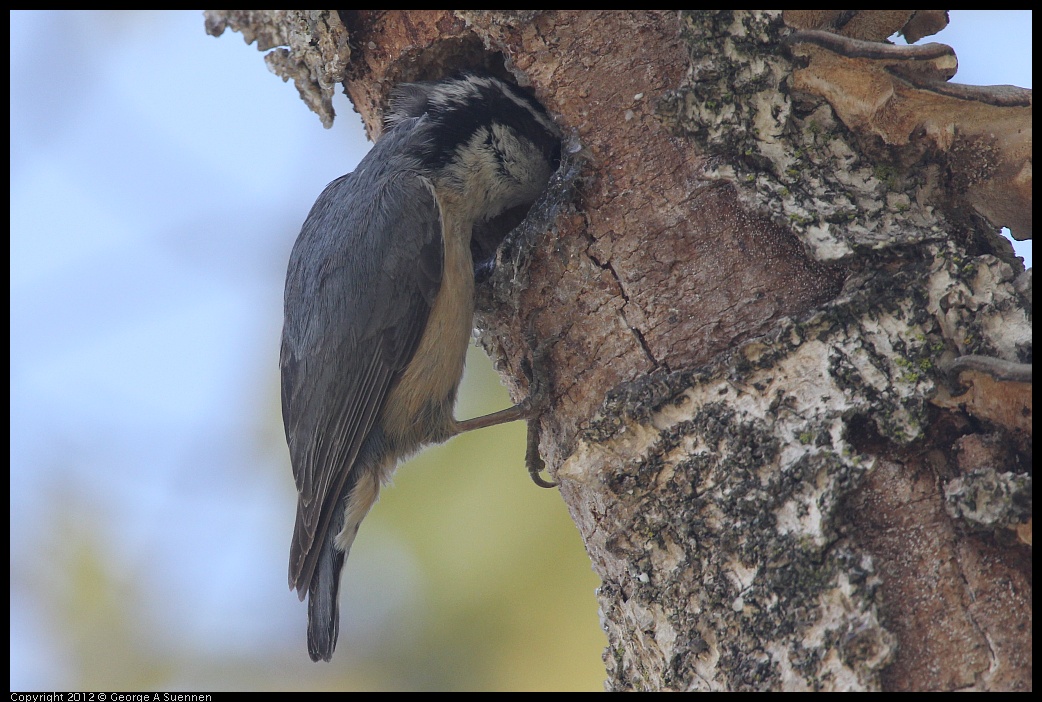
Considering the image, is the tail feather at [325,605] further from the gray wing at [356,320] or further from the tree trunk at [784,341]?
the tree trunk at [784,341]

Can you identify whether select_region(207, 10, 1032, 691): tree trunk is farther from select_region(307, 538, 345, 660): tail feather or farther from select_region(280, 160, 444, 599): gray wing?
select_region(307, 538, 345, 660): tail feather

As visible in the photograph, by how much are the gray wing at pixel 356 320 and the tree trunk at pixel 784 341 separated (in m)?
0.47

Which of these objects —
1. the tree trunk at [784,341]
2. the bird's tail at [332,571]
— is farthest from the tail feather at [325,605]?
Result: the tree trunk at [784,341]

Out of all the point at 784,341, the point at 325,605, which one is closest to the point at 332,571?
the point at 325,605

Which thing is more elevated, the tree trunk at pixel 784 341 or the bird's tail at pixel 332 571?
the tree trunk at pixel 784 341

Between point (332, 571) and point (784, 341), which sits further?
point (332, 571)

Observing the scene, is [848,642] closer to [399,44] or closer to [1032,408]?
[1032,408]

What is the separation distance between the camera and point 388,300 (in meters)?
2.41

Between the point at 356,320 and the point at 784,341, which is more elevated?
the point at 784,341

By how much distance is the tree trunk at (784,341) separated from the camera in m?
1.33

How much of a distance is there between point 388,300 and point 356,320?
102 millimetres

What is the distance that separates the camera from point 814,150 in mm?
1664

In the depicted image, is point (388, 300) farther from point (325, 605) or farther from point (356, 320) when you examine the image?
point (325, 605)

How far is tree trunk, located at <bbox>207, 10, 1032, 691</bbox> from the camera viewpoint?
1332 millimetres
